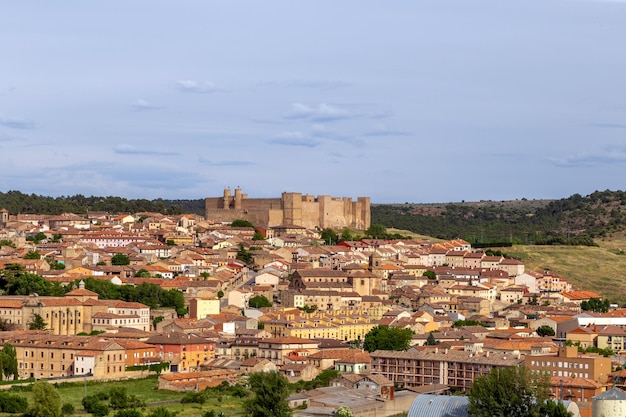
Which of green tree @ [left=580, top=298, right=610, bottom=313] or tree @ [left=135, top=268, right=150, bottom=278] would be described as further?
green tree @ [left=580, top=298, right=610, bottom=313]

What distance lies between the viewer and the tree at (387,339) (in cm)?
5250

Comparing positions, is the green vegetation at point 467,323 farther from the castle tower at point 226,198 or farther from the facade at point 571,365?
the castle tower at point 226,198

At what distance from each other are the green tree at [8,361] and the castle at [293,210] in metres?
43.3

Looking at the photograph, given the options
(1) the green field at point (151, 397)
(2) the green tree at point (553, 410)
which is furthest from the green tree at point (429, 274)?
(2) the green tree at point (553, 410)

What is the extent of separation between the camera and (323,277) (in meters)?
66.0

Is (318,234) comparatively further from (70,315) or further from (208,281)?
(70,315)

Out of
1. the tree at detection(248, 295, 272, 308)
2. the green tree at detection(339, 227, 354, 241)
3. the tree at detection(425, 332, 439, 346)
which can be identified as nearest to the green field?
the tree at detection(425, 332, 439, 346)

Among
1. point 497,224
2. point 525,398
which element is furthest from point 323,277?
point 497,224

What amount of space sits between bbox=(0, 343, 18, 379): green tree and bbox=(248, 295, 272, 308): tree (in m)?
15.9

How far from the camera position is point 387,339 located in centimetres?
5281

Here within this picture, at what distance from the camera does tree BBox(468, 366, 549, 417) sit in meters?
36.9

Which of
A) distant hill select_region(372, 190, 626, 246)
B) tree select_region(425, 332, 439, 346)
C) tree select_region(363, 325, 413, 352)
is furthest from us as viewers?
distant hill select_region(372, 190, 626, 246)

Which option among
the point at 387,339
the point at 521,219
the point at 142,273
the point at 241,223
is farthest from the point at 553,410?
the point at 521,219

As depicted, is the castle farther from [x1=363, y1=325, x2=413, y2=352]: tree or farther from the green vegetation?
[x1=363, y1=325, x2=413, y2=352]: tree
